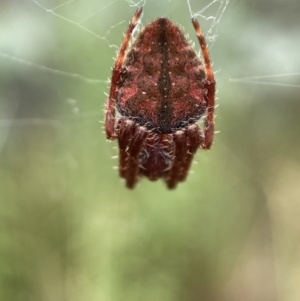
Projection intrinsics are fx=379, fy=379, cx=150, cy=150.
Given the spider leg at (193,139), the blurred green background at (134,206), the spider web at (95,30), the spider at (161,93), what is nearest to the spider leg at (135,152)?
the spider at (161,93)

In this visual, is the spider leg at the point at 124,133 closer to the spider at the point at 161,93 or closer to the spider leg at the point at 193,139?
the spider at the point at 161,93

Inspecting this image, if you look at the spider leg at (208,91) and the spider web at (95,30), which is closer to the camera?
the spider leg at (208,91)

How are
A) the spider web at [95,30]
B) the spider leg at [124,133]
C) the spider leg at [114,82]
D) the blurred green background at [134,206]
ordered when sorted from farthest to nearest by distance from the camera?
1. the blurred green background at [134,206]
2. the spider web at [95,30]
3. the spider leg at [124,133]
4. the spider leg at [114,82]

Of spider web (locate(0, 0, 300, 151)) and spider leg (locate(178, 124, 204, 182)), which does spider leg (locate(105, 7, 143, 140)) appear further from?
spider web (locate(0, 0, 300, 151))

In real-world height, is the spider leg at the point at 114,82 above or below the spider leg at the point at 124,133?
above

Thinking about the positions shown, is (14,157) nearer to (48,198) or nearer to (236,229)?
(48,198)

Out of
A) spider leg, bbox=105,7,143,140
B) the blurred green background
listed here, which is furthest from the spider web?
spider leg, bbox=105,7,143,140

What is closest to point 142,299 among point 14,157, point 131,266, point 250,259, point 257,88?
point 131,266

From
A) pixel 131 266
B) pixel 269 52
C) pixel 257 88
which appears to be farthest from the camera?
pixel 131 266
